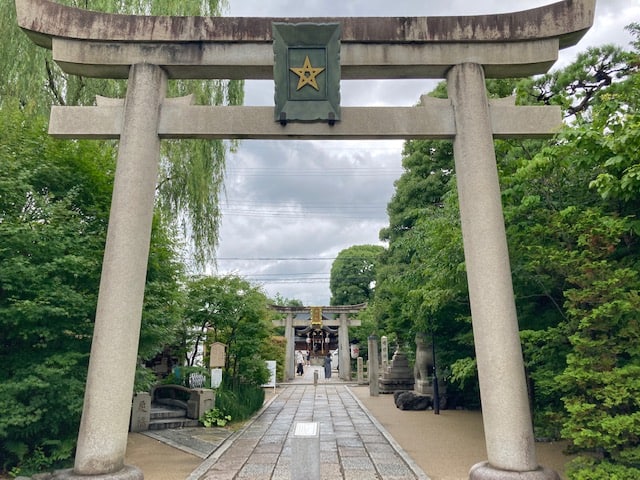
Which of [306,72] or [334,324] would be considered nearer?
[306,72]

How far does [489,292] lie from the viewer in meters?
5.51

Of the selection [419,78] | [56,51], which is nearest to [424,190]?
[419,78]

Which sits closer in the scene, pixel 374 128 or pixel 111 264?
pixel 111 264

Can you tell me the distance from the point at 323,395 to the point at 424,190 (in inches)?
390

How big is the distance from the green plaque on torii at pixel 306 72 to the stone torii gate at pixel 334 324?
81.4 feet

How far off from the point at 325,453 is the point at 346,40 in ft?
22.0

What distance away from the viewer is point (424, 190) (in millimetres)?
14883

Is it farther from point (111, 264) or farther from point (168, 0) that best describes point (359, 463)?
point (168, 0)

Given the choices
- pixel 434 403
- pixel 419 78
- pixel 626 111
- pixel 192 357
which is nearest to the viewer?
pixel 626 111

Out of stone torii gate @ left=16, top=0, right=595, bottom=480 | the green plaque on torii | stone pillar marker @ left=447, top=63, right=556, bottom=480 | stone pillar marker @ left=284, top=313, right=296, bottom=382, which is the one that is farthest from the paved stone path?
stone pillar marker @ left=284, top=313, right=296, bottom=382

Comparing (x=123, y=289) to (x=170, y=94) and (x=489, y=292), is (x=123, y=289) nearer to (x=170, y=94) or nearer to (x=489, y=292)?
(x=489, y=292)

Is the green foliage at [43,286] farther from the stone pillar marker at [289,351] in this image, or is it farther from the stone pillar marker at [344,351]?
the stone pillar marker at [344,351]

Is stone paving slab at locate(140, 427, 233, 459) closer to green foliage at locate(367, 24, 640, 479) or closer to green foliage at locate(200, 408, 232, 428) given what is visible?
green foliage at locate(200, 408, 232, 428)

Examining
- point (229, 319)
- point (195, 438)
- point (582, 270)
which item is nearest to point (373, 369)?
point (229, 319)
